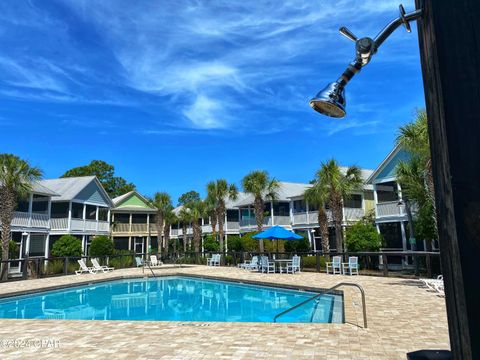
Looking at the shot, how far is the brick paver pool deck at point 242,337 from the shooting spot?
224 inches

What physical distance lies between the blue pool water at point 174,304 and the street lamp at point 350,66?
8.06 meters

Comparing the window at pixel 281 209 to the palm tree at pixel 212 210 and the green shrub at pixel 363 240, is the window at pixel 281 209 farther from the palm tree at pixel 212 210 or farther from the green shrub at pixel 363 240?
the green shrub at pixel 363 240

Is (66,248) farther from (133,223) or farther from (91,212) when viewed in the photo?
(133,223)

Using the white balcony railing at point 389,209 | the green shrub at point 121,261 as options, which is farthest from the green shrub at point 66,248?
the white balcony railing at point 389,209

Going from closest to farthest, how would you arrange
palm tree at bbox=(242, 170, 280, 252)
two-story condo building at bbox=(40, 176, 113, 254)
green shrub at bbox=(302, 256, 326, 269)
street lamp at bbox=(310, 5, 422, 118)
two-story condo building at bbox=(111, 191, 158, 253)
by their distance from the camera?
1. street lamp at bbox=(310, 5, 422, 118)
2. green shrub at bbox=(302, 256, 326, 269)
3. two-story condo building at bbox=(40, 176, 113, 254)
4. palm tree at bbox=(242, 170, 280, 252)
5. two-story condo building at bbox=(111, 191, 158, 253)

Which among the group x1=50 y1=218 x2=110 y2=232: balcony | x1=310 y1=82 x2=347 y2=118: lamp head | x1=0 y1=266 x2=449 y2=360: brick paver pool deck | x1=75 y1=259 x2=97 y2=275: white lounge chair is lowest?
x1=0 y1=266 x2=449 y2=360: brick paver pool deck

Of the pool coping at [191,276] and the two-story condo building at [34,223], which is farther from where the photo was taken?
the two-story condo building at [34,223]

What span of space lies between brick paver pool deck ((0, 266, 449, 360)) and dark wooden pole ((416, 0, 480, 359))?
4.51 meters

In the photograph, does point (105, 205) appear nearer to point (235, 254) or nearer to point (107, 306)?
point (235, 254)

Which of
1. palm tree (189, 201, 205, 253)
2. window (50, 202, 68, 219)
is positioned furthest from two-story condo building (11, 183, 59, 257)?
palm tree (189, 201, 205, 253)

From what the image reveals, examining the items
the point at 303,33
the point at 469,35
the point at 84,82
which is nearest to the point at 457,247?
the point at 469,35

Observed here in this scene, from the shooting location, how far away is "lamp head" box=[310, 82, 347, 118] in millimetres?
2371

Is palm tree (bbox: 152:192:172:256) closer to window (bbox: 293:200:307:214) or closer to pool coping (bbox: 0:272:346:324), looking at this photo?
window (bbox: 293:200:307:214)

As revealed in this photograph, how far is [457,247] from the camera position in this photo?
53.7 inches
